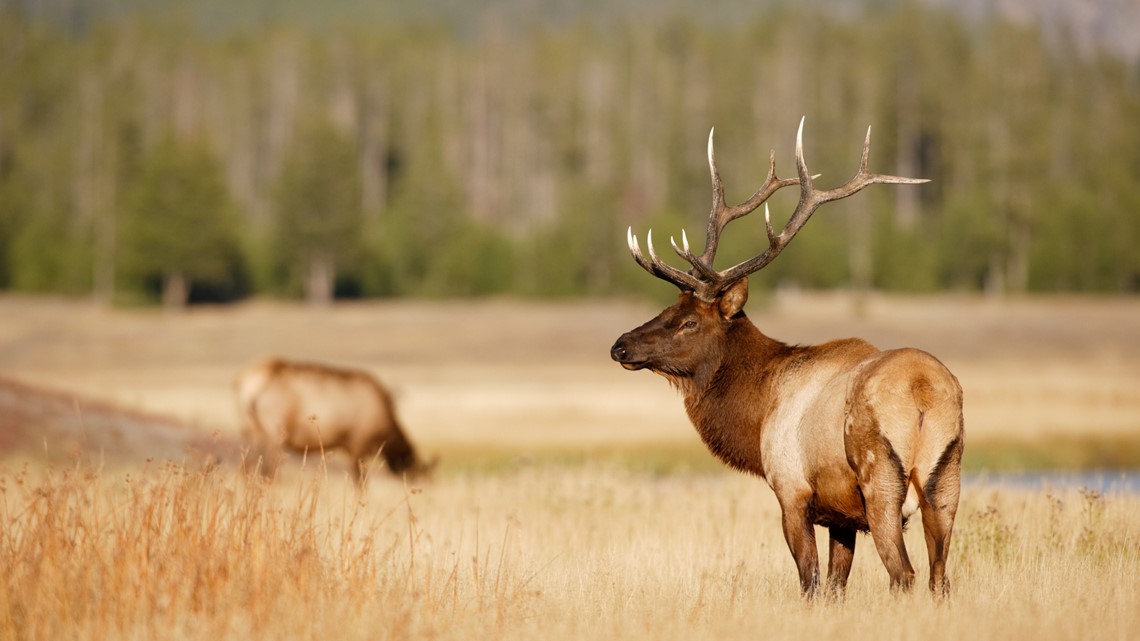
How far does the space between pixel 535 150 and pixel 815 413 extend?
267 feet

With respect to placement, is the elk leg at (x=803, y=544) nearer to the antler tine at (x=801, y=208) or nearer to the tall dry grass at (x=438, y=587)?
the tall dry grass at (x=438, y=587)

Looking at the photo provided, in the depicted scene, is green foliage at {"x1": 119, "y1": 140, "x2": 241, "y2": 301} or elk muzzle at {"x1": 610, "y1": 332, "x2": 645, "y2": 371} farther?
green foliage at {"x1": 119, "y1": 140, "x2": 241, "y2": 301}

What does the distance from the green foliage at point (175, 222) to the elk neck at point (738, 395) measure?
164 feet

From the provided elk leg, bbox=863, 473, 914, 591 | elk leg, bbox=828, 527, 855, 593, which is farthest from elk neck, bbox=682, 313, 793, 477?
elk leg, bbox=863, 473, 914, 591

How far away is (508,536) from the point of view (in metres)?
11.4

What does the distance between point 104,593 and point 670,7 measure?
100118 millimetres

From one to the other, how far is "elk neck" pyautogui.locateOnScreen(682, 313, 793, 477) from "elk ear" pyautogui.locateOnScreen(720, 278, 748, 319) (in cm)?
7

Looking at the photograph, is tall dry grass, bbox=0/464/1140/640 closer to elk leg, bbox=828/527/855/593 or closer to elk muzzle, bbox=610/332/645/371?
elk leg, bbox=828/527/855/593

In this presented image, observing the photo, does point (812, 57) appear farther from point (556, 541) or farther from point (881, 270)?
point (556, 541)

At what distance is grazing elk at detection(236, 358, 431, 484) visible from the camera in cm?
1652

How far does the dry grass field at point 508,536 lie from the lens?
6.88m

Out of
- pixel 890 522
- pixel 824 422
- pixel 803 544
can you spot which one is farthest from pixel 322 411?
pixel 890 522

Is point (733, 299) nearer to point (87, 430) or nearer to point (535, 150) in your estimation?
point (87, 430)

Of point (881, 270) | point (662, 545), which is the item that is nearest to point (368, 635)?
point (662, 545)
